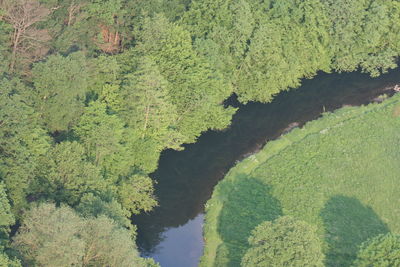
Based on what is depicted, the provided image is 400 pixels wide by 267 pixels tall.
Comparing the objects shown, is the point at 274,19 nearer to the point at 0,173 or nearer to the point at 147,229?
the point at 147,229

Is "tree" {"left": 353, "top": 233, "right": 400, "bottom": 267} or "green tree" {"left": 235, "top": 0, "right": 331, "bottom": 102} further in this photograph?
"green tree" {"left": 235, "top": 0, "right": 331, "bottom": 102}

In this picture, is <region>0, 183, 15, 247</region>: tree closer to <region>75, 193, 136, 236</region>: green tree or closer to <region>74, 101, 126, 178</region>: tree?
<region>75, 193, 136, 236</region>: green tree

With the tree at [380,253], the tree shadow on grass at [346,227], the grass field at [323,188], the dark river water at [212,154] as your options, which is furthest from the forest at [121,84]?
the tree shadow on grass at [346,227]

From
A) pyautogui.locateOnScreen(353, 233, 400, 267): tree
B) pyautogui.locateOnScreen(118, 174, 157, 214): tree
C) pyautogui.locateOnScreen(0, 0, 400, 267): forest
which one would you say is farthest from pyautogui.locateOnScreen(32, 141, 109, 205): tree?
pyautogui.locateOnScreen(353, 233, 400, 267): tree

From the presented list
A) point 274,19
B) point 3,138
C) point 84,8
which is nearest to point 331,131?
point 274,19

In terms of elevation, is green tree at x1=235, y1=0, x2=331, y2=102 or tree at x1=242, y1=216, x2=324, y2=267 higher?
green tree at x1=235, y1=0, x2=331, y2=102

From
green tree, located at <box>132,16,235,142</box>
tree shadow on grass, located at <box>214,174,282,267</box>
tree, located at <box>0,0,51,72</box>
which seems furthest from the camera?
green tree, located at <box>132,16,235,142</box>

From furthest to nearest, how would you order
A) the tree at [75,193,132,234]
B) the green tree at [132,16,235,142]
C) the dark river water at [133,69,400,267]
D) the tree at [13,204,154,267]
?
the green tree at [132,16,235,142] < the dark river water at [133,69,400,267] < the tree at [75,193,132,234] < the tree at [13,204,154,267]
